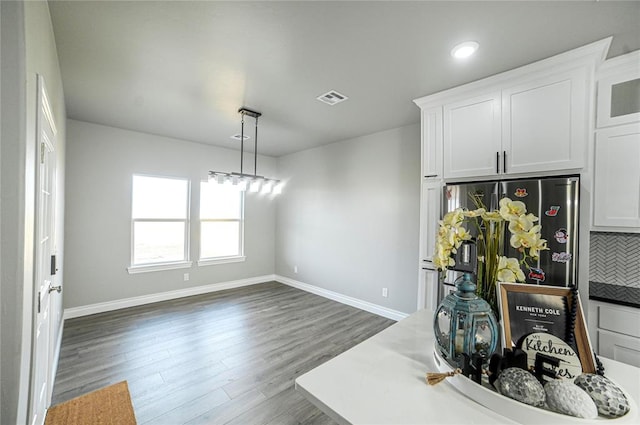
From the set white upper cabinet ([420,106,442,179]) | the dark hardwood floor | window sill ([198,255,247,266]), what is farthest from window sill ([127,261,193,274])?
white upper cabinet ([420,106,442,179])

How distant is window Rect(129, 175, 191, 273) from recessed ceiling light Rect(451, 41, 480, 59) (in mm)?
4444

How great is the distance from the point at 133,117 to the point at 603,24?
4.77m

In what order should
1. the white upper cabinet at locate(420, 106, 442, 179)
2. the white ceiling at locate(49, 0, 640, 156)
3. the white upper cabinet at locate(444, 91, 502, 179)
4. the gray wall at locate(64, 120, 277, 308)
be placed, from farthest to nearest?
the gray wall at locate(64, 120, 277, 308), the white upper cabinet at locate(420, 106, 442, 179), the white upper cabinet at locate(444, 91, 502, 179), the white ceiling at locate(49, 0, 640, 156)

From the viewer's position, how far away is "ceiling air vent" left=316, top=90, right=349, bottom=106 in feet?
9.31

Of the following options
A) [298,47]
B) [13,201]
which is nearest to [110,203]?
[13,201]

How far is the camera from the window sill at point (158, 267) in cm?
425

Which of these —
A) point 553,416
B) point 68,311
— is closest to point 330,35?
point 553,416

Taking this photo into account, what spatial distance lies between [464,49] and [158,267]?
4.98 meters

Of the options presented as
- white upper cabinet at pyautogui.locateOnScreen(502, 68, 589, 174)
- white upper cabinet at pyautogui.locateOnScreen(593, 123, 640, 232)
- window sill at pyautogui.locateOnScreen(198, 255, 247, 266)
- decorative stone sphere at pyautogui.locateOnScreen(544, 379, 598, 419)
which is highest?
white upper cabinet at pyautogui.locateOnScreen(502, 68, 589, 174)

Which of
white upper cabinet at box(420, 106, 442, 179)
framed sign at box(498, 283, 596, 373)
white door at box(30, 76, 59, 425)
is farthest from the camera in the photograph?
white upper cabinet at box(420, 106, 442, 179)

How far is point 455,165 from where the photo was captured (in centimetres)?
262

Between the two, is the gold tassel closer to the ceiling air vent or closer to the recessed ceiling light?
the recessed ceiling light

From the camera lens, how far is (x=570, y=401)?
0.75 metres

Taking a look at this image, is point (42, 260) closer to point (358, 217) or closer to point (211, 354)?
point (211, 354)
